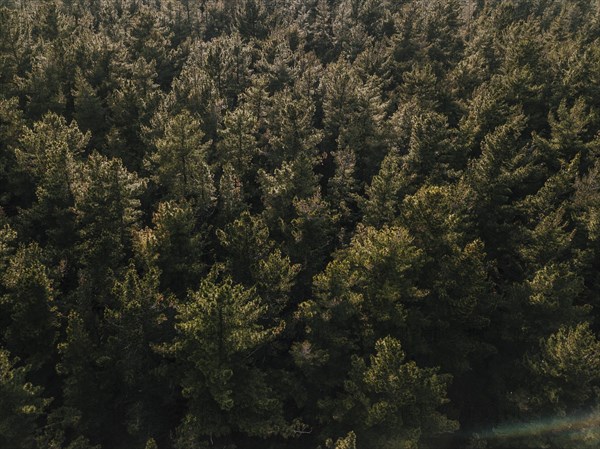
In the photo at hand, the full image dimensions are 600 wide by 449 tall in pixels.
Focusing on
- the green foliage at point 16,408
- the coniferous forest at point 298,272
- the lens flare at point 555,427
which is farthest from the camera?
the lens flare at point 555,427

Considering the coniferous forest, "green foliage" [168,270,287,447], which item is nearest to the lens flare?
the coniferous forest

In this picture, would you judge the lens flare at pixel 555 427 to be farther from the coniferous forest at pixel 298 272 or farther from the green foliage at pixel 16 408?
the green foliage at pixel 16 408

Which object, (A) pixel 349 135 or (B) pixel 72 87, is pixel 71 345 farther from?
(B) pixel 72 87

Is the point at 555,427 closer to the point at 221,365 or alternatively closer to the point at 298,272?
the point at 298,272

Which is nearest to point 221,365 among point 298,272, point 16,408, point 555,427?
point 298,272

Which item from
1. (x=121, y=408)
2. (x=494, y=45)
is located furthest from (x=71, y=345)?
(x=494, y=45)

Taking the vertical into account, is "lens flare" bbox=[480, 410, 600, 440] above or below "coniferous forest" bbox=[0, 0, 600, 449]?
below

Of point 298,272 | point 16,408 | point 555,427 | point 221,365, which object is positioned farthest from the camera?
point 298,272

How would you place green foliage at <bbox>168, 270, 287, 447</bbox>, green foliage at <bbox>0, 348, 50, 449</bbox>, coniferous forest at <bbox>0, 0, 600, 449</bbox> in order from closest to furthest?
green foliage at <bbox>0, 348, 50, 449</bbox> → green foliage at <bbox>168, 270, 287, 447</bbox> → coniferous forest at <bbox>0, 0, 600, 449</bbox>

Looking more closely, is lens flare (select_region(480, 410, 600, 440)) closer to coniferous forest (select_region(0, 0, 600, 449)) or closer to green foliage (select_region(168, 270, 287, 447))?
coniferous forest (select_region(0, 0, 600, 449))

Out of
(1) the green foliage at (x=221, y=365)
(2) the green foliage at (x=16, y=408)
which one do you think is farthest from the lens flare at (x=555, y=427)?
(2) the green foliage at (x=16, y=408)
